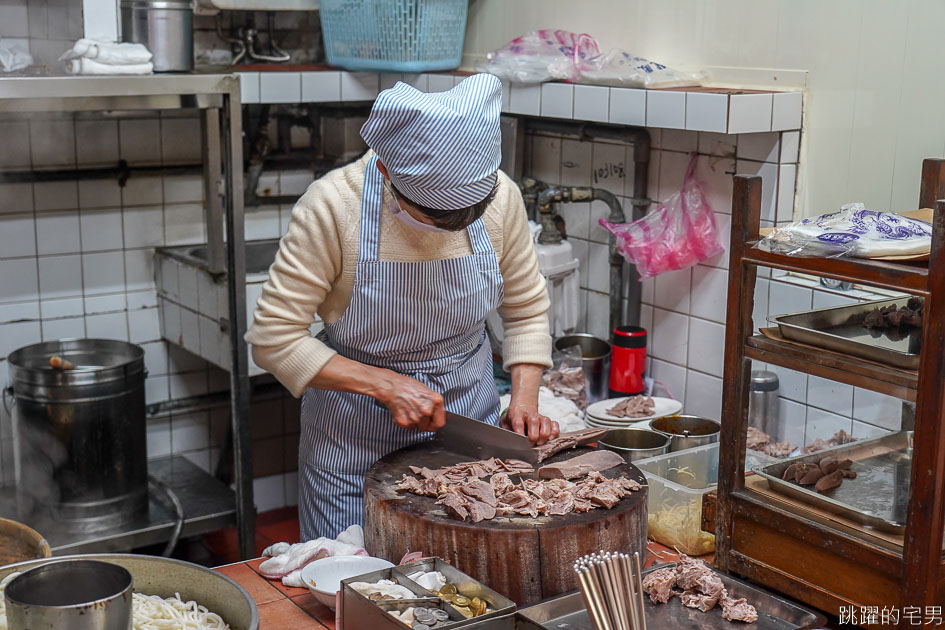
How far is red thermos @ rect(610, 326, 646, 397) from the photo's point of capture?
3.56 m

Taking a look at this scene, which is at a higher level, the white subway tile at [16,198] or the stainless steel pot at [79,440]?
the white subway tile at [16,198]

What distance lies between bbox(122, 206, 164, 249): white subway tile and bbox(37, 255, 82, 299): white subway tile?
23cm

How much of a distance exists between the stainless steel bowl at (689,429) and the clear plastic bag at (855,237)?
1006mm

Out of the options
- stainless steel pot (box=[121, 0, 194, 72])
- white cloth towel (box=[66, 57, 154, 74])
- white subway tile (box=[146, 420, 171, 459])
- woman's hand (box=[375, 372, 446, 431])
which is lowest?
white subway tile (box=[146, 420, 171, 459])

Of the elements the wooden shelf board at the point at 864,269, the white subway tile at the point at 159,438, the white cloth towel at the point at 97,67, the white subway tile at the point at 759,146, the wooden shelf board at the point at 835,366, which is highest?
the white cloth towel at the point at 97,67

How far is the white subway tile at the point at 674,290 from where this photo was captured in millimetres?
3529

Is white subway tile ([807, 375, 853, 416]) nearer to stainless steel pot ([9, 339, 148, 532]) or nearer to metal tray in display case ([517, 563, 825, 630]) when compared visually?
metal tray in display case ([517, 563, 825, 630])

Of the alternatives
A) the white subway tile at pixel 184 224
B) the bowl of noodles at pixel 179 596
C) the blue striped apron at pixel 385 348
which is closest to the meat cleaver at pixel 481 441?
the blue striped apron at pixel 385 348

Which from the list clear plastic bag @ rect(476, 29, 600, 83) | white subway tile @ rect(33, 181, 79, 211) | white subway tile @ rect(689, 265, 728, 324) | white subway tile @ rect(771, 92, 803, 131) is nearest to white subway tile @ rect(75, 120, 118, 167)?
white subway tile @ rect(33, 181, 79, 211)

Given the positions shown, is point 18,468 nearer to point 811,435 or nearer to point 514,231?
point 514,231

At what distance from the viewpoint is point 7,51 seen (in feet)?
11.1

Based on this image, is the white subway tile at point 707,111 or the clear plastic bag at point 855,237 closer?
the clear plastic bag at point 855,237

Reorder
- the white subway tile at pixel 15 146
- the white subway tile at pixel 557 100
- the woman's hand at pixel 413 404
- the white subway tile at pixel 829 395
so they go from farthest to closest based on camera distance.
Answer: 1. the white subway tile at pixel 15 146
2. the white subway tile at pixel 557 100
3. the woman's hand at pixel 413 404
4. the white subway tile at pixel 829 395

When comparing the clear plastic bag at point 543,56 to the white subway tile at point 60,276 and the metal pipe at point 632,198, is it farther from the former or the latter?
the white subway tile at point 60,276
